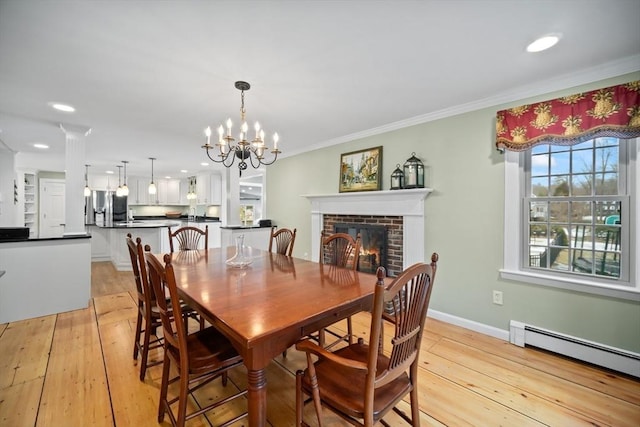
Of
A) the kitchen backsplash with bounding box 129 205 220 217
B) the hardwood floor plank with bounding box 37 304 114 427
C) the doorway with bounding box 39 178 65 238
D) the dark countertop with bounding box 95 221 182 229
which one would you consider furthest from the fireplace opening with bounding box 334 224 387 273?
the doorway with bounding box 39 178 65 238

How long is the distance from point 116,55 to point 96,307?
304cm

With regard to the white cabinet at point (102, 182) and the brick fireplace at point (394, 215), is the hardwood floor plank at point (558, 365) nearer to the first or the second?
the brick fireplace at point (394, 215)

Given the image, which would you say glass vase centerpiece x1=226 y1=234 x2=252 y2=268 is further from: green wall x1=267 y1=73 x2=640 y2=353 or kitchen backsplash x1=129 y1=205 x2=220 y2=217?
kitchen backsplash x1=129 y1=205 x2=220 y2=217

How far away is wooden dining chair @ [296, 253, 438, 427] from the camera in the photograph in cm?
104

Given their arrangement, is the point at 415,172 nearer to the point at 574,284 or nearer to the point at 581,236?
the point at 581,236

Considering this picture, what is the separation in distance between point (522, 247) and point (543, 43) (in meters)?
1.67

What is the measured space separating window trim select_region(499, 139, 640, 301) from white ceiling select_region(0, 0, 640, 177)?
0.66m

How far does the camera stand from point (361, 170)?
3.82m

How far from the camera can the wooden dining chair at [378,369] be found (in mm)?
1041

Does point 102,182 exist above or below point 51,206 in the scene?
above

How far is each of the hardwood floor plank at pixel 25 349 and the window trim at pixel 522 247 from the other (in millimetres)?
3994

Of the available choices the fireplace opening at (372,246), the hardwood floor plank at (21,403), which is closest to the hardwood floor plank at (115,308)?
the hardwood floor plank at (21,403)

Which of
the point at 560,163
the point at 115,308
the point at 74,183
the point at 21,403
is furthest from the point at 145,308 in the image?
the point at 560,163

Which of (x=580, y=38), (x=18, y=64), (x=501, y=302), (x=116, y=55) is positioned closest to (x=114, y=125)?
(x=18, y=64)
